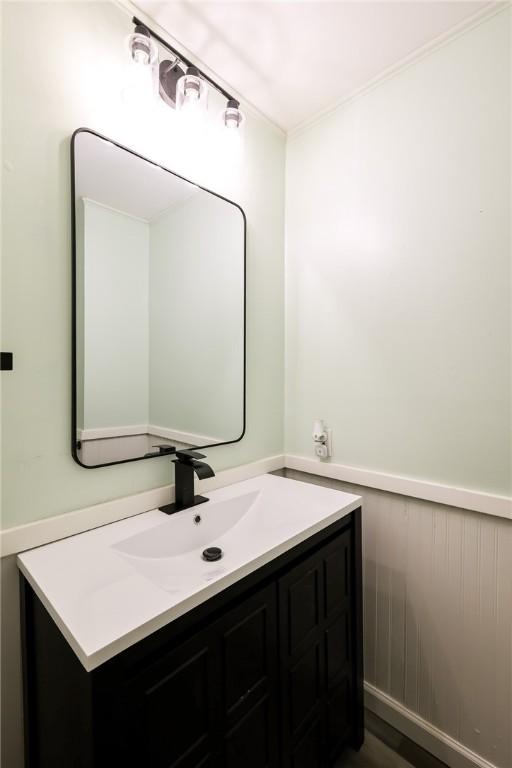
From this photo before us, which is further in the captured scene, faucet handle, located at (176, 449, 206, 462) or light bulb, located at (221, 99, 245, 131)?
light bulb, located at (221, 99, 245, 131)

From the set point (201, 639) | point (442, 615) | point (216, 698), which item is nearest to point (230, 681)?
point (216, 698)

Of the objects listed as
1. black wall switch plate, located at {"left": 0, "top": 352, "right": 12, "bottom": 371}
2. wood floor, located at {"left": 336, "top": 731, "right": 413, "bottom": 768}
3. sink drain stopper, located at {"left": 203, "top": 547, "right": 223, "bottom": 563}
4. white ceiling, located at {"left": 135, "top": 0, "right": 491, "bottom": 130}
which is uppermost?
white ceiling, located at {"left": 135, "top": 0, "right": 491, "bottom": 130}

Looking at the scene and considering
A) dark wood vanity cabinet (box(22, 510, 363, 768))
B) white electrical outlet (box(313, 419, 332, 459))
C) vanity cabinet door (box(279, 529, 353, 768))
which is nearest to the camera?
dark wood vanity cabinet (box(22, 510, 363, 768))

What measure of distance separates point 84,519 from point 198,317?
29.8 inches

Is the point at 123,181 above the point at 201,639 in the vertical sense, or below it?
above

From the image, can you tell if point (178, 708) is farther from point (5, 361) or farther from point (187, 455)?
point (5, 361)

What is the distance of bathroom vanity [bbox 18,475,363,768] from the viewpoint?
61 centimetres

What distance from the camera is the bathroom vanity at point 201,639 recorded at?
0.61 m

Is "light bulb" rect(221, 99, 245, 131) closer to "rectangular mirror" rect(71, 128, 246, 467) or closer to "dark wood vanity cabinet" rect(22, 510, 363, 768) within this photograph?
"rectangular mirror" rect(71, 128, 246, 467)

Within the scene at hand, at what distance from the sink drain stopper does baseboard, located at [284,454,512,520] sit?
0.61 m

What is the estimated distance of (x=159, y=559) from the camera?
0.98m

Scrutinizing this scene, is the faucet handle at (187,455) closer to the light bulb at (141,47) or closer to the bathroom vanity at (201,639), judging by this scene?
the bathroom vanity at (201,639)

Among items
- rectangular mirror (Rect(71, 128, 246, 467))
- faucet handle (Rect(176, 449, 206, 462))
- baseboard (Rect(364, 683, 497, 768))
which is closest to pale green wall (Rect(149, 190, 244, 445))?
rectangular mirror (Rect(71, 128, 246, 467))

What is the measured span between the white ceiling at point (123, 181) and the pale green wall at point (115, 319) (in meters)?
0.03
